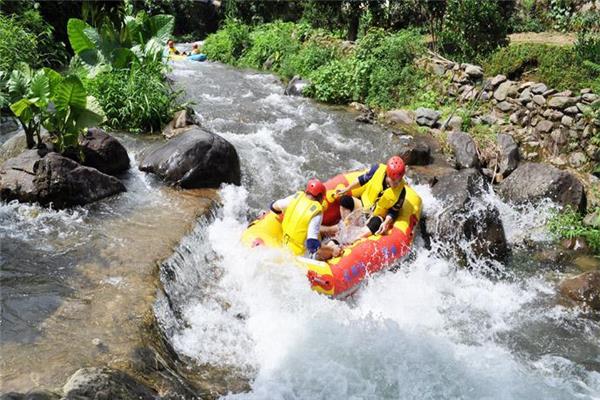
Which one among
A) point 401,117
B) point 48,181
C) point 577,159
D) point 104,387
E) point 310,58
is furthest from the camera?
point 310,58

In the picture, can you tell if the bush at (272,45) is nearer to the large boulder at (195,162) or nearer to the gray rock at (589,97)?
the large boulder at (195,162)

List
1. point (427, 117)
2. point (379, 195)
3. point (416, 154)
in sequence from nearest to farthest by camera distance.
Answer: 1. point (379, 195)
2. point (416, 154)
3. point (427, 117)

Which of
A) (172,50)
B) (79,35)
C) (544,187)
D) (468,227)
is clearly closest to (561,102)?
(544,187)

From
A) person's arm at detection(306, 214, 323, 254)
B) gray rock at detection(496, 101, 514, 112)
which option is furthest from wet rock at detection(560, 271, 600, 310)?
gray rock at detection(496, 101, 514, 112)

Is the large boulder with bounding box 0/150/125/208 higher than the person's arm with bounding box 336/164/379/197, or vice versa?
the large boulder with bounding box 0/150/125/208

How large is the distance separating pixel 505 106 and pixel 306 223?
21.8 ft

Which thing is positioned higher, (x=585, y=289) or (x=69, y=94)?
(x=69, y=94)

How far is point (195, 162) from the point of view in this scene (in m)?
8.09

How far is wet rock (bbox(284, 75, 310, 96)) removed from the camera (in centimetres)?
1422

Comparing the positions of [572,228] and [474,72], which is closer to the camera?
[572,228]

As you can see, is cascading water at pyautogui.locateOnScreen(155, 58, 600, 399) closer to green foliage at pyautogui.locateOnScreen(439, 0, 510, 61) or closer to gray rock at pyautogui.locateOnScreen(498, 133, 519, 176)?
gray rock at pyautogui.locateOnScreen(498, 133, 519, 176)

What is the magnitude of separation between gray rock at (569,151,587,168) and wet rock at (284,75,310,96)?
23.7 feet

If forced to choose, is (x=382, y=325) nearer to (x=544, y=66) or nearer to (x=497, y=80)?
(x=497, y=80)

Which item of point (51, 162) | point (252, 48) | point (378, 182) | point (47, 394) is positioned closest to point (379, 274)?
point (378, 182)
